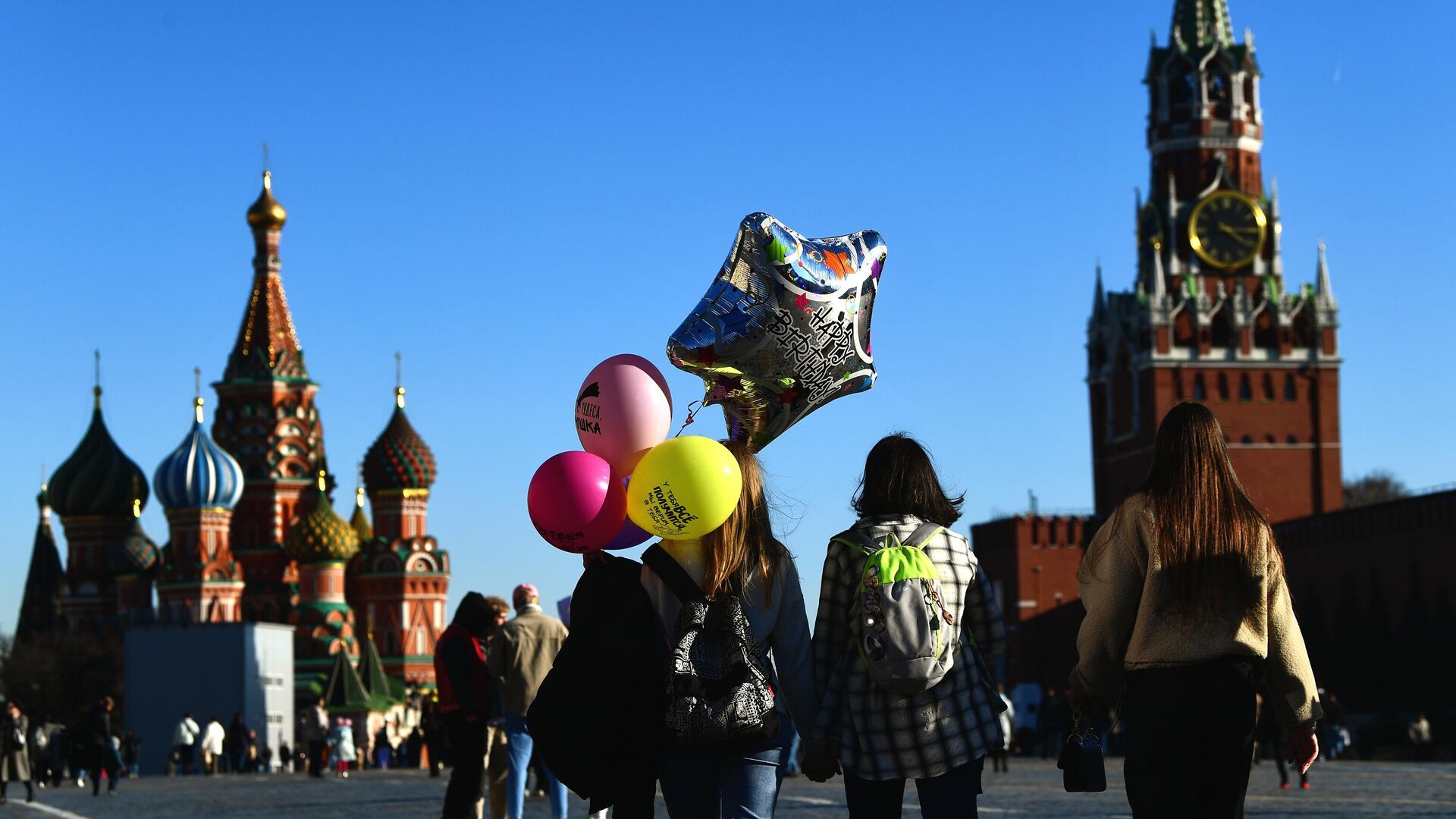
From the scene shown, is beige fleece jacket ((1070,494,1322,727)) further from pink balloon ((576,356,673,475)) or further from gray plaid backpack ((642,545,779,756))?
pink balloon ((576,356,673,475))

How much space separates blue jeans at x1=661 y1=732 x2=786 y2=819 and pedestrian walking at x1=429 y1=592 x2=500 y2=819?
13.4 feet

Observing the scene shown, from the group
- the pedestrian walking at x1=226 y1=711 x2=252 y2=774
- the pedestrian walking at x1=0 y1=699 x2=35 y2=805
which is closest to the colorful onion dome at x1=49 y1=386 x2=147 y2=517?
the pedestrian walking at x1=226 y1=711 x2=252 y2=774

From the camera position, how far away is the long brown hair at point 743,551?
17.9 ft

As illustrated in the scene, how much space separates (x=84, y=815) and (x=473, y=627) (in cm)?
712

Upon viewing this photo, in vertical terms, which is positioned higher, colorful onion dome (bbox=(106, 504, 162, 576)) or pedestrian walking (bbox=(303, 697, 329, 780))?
colorful onion dome (bbox=(106, 504, 162, 576))

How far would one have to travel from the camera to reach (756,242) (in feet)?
22.3

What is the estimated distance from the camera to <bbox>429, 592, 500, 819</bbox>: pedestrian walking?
9367 millimetres

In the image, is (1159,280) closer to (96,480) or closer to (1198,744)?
(96,480)

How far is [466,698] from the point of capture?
9.52 metres

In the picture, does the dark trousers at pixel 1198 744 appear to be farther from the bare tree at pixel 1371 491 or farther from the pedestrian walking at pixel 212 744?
the bare tree at pixel 1371 491

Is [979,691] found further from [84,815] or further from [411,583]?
[411,583]

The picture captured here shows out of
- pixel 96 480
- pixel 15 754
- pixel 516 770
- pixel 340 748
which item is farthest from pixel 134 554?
pixel 516 770

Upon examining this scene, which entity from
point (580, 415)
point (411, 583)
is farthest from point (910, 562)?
point (411, 583)

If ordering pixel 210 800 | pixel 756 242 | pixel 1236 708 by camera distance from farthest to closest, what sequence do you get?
pixel 210 800
pixel 756 242
pixel 1236 708
